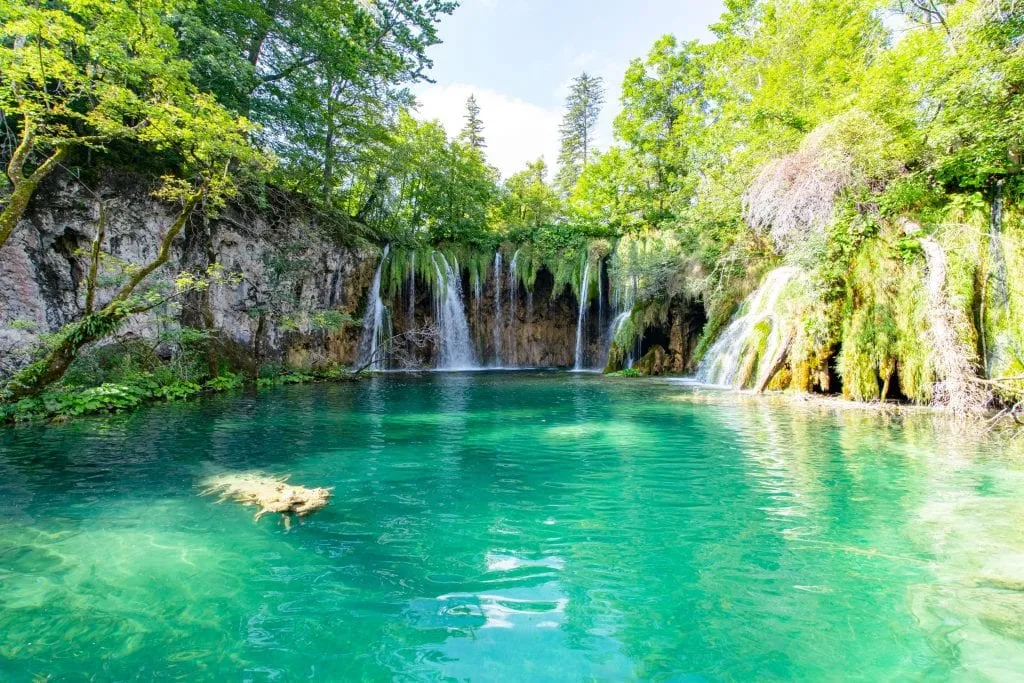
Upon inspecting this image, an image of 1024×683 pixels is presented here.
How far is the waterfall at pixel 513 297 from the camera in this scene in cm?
2332

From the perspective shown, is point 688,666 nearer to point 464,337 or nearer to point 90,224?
point 90,224

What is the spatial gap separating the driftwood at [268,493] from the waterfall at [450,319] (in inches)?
680

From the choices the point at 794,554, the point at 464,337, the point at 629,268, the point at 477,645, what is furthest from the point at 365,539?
the point at 464,337

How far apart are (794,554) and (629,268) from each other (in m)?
16.2

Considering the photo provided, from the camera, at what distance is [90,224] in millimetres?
12195

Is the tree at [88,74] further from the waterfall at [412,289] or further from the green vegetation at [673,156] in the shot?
the waterfall at [412,289]

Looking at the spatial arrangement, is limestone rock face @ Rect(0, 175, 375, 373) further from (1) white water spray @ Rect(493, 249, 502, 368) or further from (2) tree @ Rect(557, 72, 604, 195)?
(2) tree @ Rect(557, 72, 604, 195)

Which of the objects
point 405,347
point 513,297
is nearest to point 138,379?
point 405,347

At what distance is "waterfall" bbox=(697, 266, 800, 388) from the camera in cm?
1191

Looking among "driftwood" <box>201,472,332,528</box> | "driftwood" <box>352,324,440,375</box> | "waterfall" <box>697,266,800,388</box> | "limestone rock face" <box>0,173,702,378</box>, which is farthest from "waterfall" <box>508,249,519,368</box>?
"driftwood" <box>201,472,332,528</box>

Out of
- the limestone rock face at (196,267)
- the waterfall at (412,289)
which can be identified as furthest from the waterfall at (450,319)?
the limestone rock face at (196,267)

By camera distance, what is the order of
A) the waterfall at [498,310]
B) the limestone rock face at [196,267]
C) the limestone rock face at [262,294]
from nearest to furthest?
1. the limestone rock face at [196,267]
2. the limestone rock face at [262,294]
3. the waterfall at [498,310]

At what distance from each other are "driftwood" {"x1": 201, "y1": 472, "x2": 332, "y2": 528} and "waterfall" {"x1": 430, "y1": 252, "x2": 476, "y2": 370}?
1727 centimetres

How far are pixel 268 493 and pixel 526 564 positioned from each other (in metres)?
2.59
